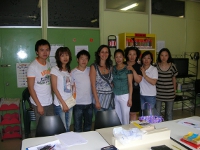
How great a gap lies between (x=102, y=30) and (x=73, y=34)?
0.68 metres

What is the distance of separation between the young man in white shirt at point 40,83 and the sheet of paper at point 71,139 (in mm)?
775

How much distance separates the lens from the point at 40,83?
8.36 feet

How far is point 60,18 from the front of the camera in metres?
4.06

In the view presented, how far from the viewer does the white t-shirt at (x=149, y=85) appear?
3.11m

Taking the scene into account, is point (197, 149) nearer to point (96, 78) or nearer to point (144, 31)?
point (96, 78)

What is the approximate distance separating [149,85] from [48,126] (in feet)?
5.67

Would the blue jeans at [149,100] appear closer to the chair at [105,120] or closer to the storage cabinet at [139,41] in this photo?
the chair at [105,120]

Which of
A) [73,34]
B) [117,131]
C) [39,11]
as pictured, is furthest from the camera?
[73,34]

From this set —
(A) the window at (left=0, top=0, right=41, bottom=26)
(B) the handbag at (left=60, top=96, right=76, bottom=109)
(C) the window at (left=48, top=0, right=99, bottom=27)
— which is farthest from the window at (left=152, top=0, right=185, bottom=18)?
(B) the handbag at (left=60, top=96, right=76, bottom=109)

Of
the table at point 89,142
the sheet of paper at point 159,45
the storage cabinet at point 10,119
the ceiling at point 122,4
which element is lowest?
the storage cabinet at point 10,119

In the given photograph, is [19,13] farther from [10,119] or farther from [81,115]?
[81,115]

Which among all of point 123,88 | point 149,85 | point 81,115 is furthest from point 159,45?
point 81,115

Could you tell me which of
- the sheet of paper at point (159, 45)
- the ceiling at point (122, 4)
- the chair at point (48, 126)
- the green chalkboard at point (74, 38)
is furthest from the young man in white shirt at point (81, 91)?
the sheet of paper at point (159, 45)

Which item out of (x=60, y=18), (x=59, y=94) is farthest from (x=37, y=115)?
(x=60, y=18)
